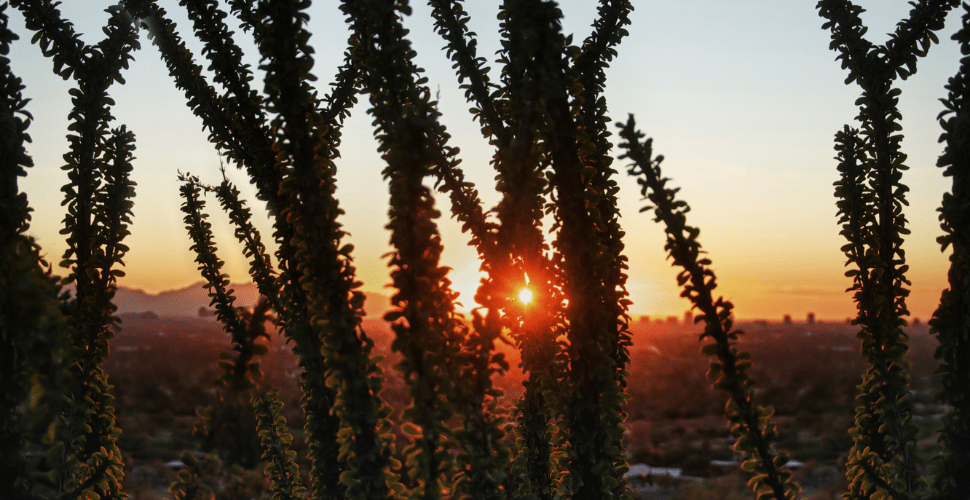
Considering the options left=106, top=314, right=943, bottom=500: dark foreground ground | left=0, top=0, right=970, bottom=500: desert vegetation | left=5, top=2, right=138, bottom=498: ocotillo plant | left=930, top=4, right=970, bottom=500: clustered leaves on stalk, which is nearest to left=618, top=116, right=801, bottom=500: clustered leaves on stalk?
left=0, top=0, right=970, bottom=500: desert vegetation

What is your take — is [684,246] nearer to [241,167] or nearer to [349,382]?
[349,382]

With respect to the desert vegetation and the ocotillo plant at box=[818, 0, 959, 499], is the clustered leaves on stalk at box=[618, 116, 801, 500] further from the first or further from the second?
the ocotillo plant at box=[818, 0, 959, 499]

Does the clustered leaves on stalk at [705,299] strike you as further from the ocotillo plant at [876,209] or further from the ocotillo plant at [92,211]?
the ocotillo plant at [92,211]

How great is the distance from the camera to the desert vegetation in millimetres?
1749

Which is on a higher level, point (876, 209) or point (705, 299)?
point (876, 209)

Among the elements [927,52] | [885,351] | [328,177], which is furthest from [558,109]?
[927,52]

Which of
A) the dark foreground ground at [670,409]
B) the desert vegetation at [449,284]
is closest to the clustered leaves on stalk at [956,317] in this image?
the desert vegetation at [449,284]

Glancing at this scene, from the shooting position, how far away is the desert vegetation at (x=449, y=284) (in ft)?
5.74

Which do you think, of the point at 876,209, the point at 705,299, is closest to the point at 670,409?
the point at 876,209

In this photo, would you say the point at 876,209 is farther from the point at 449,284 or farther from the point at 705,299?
the point at 449,284

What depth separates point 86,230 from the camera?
102 inches

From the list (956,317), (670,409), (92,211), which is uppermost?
(92,211)

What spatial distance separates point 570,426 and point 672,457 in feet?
86.5

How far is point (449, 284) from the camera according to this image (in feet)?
6.42
